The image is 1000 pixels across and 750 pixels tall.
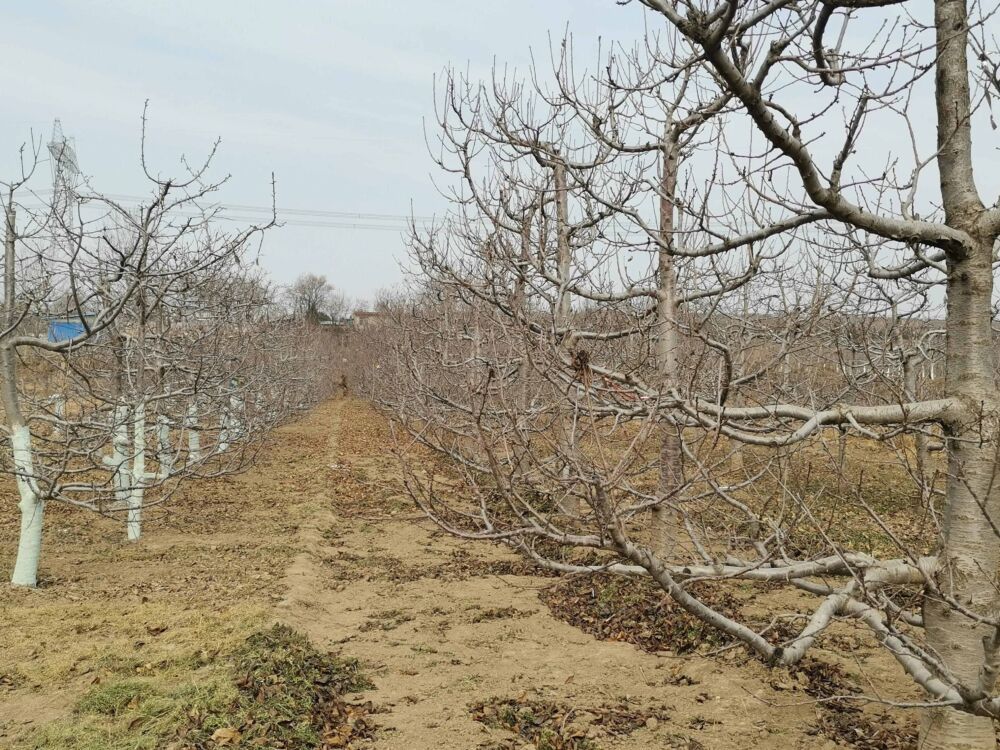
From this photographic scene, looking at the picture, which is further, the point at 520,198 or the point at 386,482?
the point at 386,482

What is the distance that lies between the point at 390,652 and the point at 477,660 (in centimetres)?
71

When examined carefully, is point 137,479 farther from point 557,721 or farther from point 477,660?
point 557,721

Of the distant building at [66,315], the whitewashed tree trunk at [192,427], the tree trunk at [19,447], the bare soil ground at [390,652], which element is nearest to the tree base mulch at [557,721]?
the bare soil ground at [390,652]

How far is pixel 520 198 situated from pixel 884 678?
508 centimetres

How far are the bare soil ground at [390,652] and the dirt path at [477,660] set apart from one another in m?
0.02

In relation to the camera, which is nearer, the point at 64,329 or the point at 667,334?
the point at 667,334

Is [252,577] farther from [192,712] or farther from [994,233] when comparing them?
[994,233]

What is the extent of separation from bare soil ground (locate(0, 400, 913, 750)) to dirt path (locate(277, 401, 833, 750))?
19 mm

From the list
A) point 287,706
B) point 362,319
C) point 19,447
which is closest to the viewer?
point 287,706

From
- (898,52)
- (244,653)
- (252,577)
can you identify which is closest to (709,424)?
(898,52)

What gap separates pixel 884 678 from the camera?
5.39 meters

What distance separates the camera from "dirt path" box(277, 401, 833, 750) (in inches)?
179

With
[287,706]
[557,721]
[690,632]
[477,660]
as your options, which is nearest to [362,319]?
[477,660]

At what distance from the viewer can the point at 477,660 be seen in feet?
19.1
